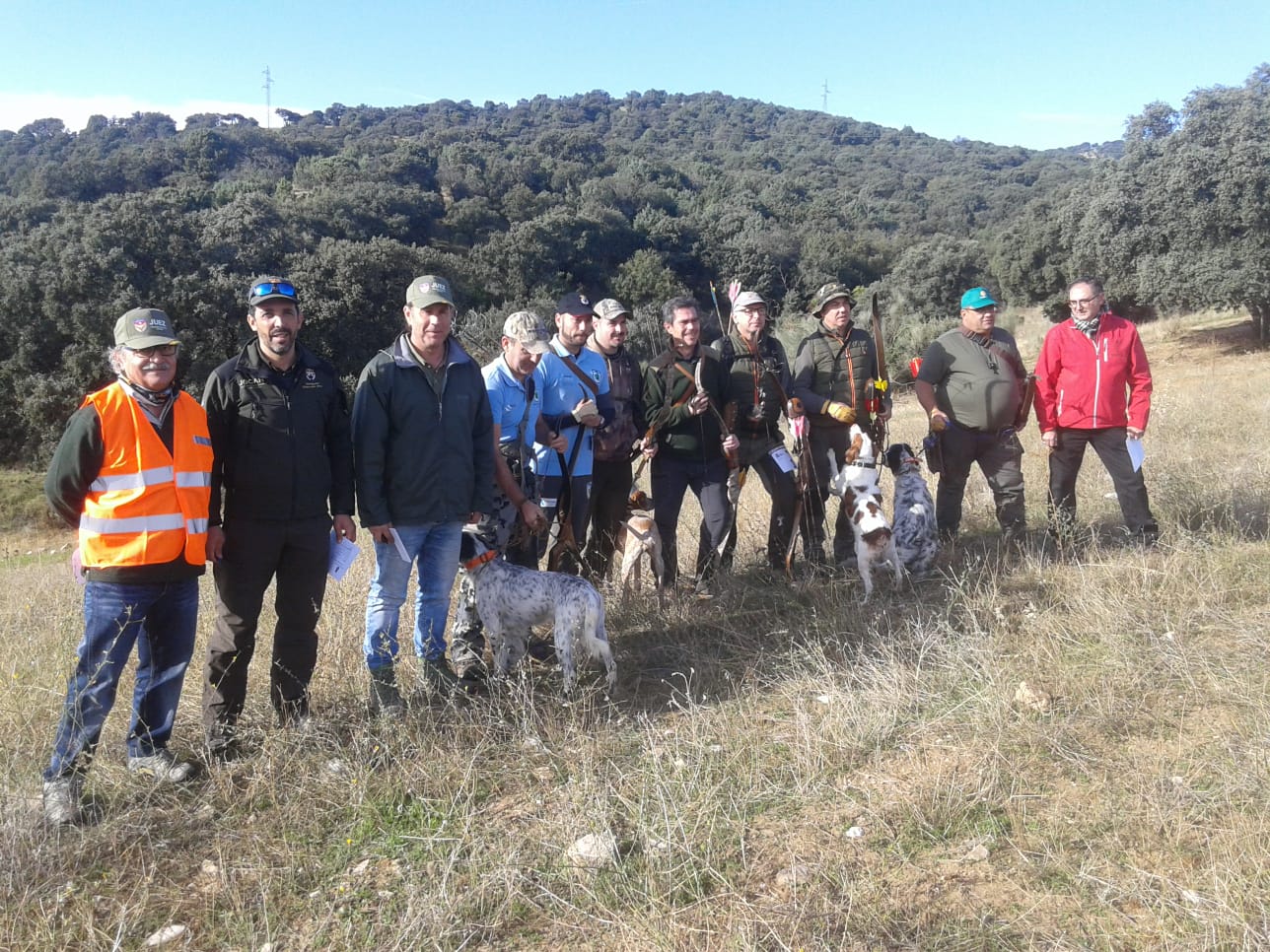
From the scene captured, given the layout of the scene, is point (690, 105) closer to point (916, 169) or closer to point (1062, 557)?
point (916, 169)

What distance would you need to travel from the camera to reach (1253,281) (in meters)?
18.7

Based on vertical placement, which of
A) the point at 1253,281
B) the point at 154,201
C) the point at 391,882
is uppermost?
the point at 154,201

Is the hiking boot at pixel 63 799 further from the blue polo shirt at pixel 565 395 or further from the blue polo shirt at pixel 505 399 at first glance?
the blue polo shirt at pixel 565 395

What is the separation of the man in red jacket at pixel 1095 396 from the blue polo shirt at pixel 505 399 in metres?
3.49

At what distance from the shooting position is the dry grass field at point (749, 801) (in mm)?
2514

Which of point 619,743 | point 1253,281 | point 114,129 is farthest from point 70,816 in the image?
point 114,129

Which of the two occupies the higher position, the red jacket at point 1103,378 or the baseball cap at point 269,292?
the baseball cap at point 269,292

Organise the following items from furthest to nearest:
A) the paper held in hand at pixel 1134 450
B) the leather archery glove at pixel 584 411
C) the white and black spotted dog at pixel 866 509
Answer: the paper held in hand at pixel 1134 450 → the white and black spotted dog at pixel 866 509 → the leather archery glove at pixel 584 411

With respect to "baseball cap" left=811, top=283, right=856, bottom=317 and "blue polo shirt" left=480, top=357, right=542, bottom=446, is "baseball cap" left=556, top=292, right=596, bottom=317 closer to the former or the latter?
"blue polo shirt" left=480, top=357, right=542, bottom=446

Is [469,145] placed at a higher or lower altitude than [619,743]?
higher

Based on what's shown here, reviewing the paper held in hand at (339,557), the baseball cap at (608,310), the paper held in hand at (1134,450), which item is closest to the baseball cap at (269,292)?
the paper held in hand at (339,557)

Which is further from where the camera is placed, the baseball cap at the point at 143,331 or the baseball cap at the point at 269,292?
the baseball cap at the point at 269,292

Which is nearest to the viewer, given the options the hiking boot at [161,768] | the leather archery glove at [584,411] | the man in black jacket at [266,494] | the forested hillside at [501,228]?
the hiking boot at [161,768]

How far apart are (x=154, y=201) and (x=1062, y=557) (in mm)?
27638
